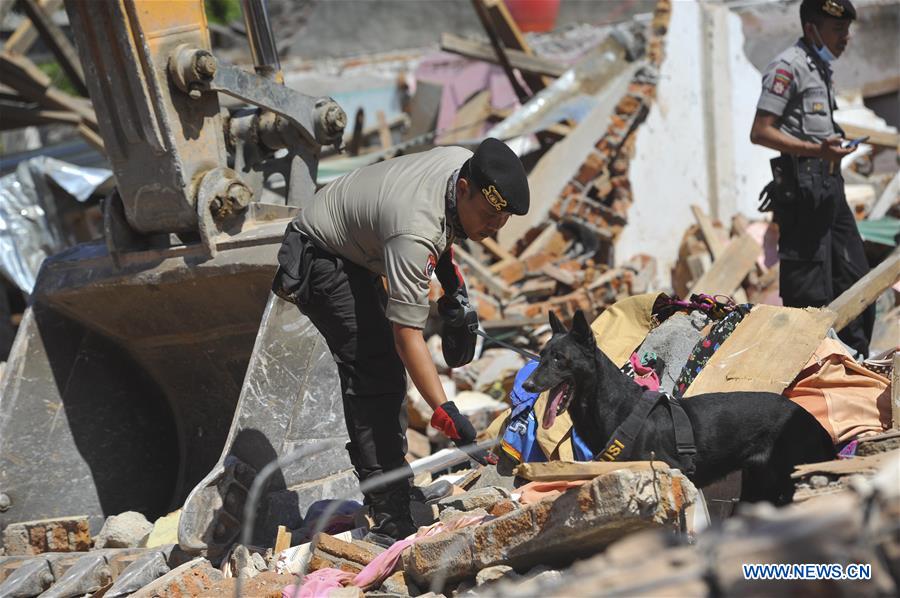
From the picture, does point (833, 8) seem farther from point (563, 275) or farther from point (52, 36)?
point (52, 36)

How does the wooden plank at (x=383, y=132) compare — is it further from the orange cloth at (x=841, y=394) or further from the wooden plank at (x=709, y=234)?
the orange cloth at (x=841, y=394)

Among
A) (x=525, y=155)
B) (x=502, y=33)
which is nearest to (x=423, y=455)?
(x=525, y=155)

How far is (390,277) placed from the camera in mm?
4090

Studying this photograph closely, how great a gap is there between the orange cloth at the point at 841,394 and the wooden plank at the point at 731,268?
3309mm

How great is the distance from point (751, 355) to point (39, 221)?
7011 millimetres

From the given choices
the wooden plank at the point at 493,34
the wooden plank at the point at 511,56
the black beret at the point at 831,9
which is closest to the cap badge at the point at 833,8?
the black beret at the point at 831,9

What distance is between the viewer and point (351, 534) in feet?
15.3

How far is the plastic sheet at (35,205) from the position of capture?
9.66 metres

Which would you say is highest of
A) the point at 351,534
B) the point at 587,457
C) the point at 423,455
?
the point at 587,457

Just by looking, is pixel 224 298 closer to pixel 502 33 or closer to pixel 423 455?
pixel 423 455

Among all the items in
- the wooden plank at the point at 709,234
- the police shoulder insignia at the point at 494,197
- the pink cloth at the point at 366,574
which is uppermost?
the police shoulder insignia at the point at 494,197

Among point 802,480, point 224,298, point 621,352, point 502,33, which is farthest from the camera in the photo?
point 502,33

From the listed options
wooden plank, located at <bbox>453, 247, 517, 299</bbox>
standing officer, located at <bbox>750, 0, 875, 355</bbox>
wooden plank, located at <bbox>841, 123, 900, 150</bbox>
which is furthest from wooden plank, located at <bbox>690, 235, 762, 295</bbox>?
standing officer, located at <bbox>750, 0, 875, 355</bbox>

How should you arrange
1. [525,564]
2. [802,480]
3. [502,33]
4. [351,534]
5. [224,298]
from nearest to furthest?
1. [802,480]
2. [525,564]
3. [351,534]
4. [224,298]
5. [502,33]
